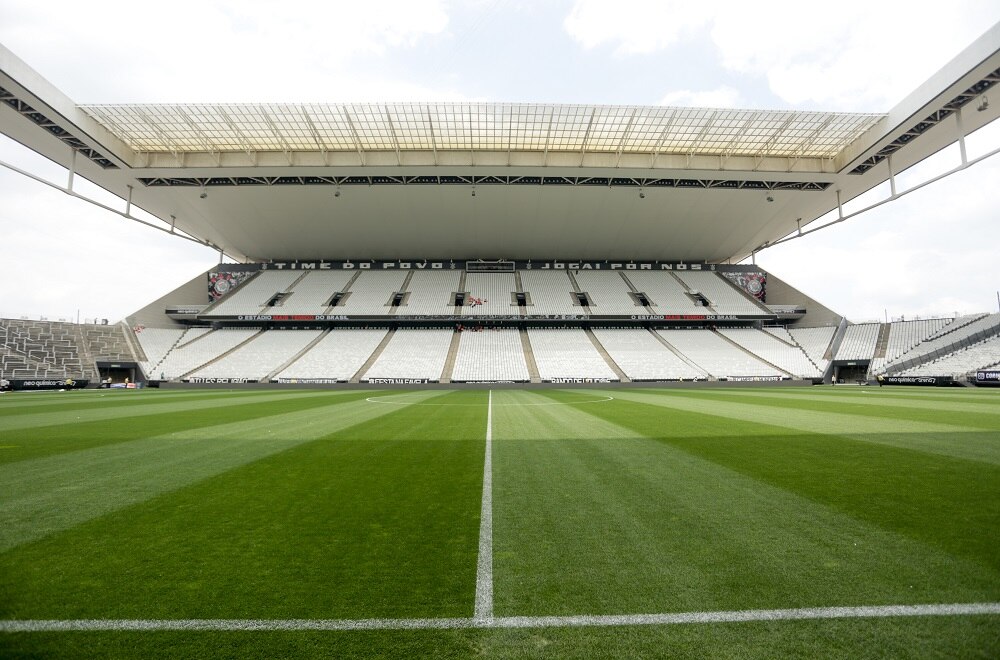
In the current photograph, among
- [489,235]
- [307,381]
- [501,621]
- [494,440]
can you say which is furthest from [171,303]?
[501,621]

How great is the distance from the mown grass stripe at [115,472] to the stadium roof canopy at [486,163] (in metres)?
23.2

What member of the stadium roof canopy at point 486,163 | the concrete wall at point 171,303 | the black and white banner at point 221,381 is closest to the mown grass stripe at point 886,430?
the stadium roof canopy at point 486,163

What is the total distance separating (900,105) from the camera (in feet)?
83.0

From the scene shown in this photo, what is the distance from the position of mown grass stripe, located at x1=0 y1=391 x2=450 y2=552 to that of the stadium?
0.07m

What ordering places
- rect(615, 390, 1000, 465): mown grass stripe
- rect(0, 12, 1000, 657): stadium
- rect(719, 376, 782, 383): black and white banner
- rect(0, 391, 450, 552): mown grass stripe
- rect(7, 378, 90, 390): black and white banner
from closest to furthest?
1. rect(0, 12, 1000, 657): stadium
2. rect(0, 391, 450, 552): mown grass stripe
3. rect(615, 390, 1000, 465): mown grass stripe
4. rect(7, 378, 90, 390): black and white banner
5. rect(719, 376, 782, 383): black and white banner

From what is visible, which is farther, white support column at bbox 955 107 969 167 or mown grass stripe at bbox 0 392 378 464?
white support column at bbox 955 107 969 167

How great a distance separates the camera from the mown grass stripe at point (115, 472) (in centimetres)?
419

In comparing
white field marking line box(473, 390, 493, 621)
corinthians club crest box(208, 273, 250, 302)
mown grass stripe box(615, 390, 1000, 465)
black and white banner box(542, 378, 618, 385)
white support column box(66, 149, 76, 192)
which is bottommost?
white field marking line box(473, 390, 493, 621)

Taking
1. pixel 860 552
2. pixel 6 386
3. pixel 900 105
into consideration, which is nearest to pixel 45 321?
pixel 6 386

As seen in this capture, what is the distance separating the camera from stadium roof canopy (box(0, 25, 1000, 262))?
25828mm

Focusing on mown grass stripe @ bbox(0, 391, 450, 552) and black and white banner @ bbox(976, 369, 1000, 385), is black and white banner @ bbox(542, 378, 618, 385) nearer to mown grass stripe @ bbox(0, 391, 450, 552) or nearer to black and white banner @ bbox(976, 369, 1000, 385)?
black and white banner @ bbox(976, 369, 1000, 385)

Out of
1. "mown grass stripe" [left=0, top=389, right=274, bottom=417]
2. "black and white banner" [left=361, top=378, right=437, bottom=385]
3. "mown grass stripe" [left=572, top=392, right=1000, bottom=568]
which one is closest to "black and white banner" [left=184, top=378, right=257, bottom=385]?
"black and white banner" [left=361, top=378, right=437, bottom=385]

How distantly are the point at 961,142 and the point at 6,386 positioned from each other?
192 ft

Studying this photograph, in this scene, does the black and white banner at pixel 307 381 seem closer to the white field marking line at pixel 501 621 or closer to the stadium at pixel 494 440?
the stadium at pixel 494 440
